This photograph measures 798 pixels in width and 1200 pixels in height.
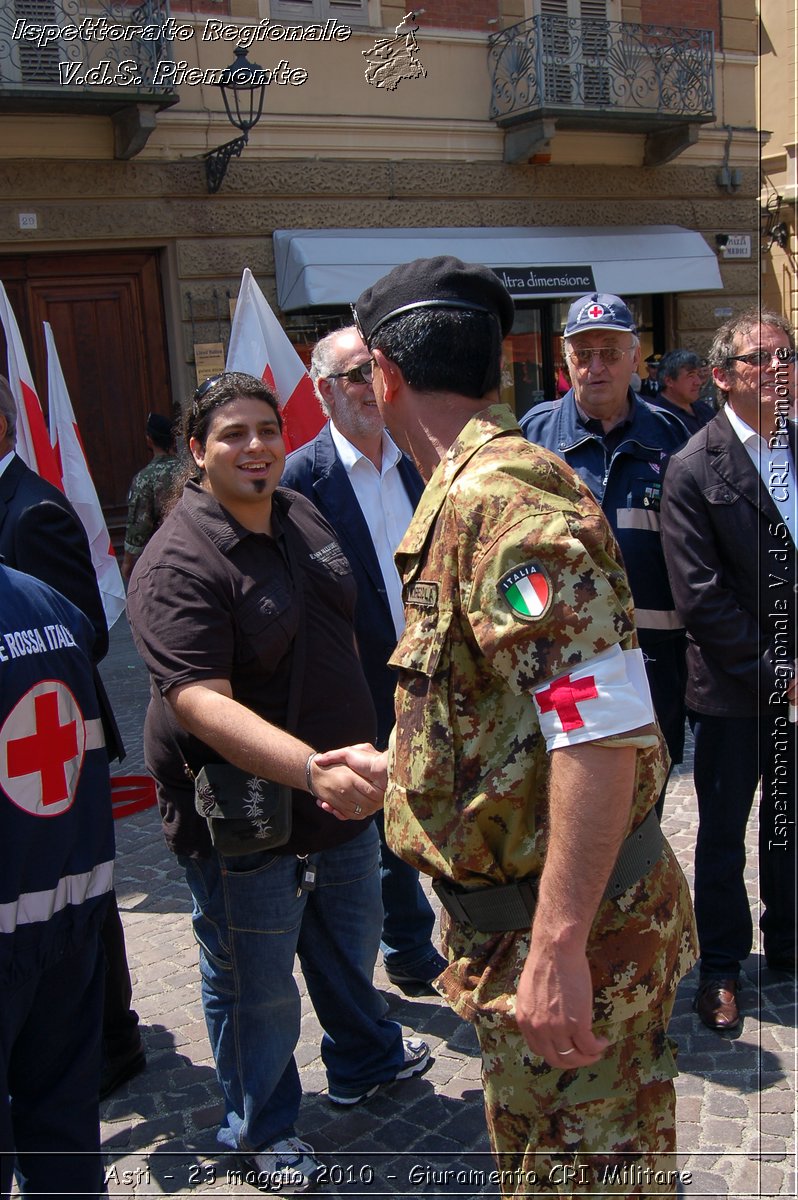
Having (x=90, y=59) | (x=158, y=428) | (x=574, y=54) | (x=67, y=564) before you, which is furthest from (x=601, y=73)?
(x=67, y=564)

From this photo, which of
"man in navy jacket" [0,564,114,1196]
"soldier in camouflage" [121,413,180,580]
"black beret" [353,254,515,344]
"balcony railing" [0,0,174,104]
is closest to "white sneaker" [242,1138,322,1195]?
"man in navy jacket" [0,564,114,1196]

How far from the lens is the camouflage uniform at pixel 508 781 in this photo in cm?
174

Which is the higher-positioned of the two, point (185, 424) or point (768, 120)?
point (768, 120)

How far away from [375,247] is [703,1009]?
975 cm

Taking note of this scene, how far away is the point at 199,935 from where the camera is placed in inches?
115

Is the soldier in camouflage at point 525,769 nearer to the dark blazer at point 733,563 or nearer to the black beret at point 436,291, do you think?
the black beret at point 436,291

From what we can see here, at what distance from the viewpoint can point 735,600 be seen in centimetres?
359

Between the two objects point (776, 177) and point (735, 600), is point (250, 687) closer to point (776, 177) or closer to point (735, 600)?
point (735, 600)

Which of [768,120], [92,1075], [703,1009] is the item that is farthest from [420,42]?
[92,1075]

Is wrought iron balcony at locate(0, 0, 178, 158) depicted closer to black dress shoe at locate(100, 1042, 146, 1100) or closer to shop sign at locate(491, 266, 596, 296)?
shop sign at locate(491, 266, 596, 296)

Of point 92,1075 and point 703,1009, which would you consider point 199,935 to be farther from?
point 703,1009

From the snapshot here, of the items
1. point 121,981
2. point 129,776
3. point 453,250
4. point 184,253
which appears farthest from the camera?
point 453,250

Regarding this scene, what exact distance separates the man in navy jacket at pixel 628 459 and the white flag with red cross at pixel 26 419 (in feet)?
8.92

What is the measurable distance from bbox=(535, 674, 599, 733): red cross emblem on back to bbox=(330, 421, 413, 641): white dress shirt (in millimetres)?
2139
